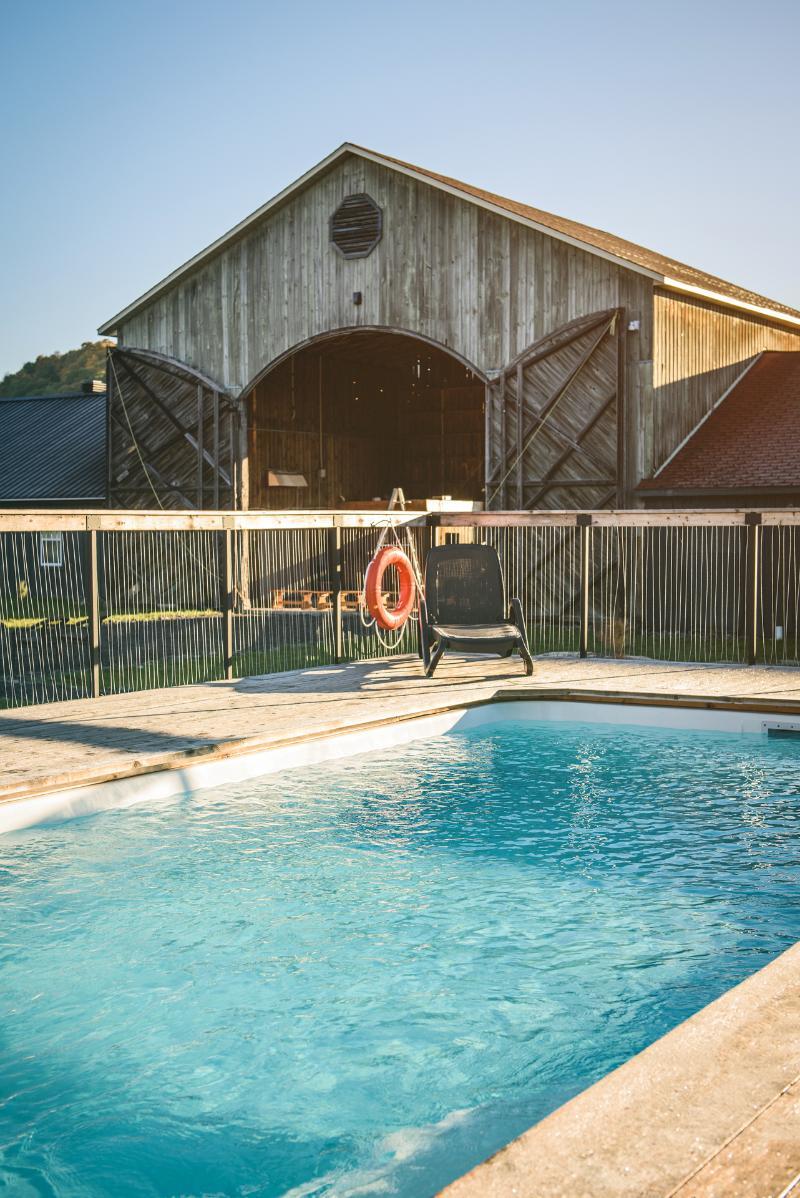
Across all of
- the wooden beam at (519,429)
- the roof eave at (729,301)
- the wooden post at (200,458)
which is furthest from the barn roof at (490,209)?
the wooden post at (200,458)

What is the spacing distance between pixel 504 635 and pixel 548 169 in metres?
10.1

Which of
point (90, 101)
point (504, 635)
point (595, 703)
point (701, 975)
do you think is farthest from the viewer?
point (90, 101)

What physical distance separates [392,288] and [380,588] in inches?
340

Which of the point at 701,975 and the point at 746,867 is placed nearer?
the point at 701,975

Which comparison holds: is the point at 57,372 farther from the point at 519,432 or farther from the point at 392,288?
the point at 519,432

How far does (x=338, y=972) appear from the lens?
16.5 feet

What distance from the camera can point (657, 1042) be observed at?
3076mm

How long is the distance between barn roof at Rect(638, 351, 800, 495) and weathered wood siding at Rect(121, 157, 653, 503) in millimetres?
1093

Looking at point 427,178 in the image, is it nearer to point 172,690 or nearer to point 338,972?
point 172,690

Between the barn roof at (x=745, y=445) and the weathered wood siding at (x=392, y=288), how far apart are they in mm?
1093

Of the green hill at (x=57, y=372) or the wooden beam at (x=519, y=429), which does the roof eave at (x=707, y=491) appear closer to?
the wooden beam at (x=519, y=429)

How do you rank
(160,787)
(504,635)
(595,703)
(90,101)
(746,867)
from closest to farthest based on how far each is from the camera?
1. (746,867)
2. (160,787)
3. (595,703)
4. (504,635)
5. (90,101)

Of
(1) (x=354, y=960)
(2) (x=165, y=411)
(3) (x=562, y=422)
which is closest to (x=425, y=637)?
(1) (x=354, y=960)

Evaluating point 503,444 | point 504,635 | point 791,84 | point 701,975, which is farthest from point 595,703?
point 791,84
